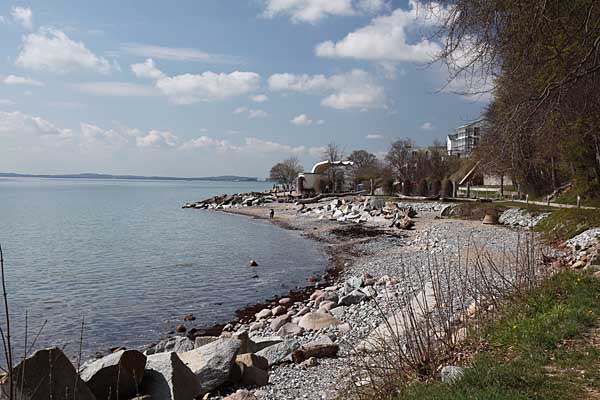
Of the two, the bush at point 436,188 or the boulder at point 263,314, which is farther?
the bush at point 436,188

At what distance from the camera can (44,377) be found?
5668mm

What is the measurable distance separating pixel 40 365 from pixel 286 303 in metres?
10.9

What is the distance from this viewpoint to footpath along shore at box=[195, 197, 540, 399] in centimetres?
777

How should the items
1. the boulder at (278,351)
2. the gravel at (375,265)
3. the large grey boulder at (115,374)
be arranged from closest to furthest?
1. the large grey boulder at (115,374)
2. the gravel at (375,265)
3. the boulder at (278,351)

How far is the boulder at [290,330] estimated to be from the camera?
38.5ft

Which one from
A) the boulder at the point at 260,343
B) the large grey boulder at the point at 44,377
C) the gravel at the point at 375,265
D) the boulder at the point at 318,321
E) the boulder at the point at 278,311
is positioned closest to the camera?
the large grey boulder at the point at 44,377

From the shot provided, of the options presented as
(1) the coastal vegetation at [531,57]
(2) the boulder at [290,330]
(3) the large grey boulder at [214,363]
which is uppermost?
(1) the coastal vegetation at [531,57]

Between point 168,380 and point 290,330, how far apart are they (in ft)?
17.5

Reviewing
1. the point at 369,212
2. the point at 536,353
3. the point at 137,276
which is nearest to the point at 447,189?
the point at 369,212

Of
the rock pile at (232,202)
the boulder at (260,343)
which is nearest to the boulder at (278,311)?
the boulder at (260,343)

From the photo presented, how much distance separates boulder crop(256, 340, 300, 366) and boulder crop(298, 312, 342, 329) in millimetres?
2471

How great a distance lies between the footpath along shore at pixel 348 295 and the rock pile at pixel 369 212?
93 centimetres

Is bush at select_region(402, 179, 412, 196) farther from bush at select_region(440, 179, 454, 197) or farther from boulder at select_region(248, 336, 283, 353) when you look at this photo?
boulder at select_region(248, 336, 283, 353)

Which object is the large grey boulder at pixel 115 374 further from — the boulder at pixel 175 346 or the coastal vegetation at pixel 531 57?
the coastal vegetation at pixel 531 57
